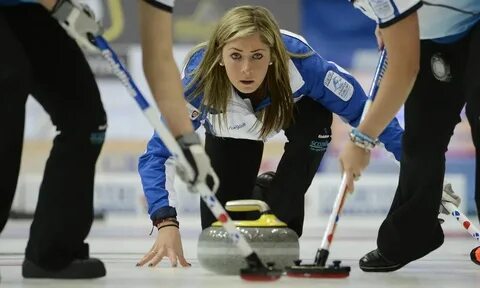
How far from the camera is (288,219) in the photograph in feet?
14.1

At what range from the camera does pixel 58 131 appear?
122 inches

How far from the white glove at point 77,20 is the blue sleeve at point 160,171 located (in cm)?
100

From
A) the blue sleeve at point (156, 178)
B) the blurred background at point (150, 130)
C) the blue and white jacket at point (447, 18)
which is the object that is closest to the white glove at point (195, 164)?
the blue and white jacket at point (447, 18)

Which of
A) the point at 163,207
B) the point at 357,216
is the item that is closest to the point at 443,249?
the point at 163,207

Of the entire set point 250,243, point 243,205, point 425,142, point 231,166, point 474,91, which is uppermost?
point 474,91

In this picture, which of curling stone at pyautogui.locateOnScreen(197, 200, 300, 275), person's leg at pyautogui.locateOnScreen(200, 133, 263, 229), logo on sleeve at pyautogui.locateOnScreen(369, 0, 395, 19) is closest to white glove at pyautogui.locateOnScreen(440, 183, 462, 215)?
person's leg at pyautogui.locateOnScreen(200, 133, 263, 229)

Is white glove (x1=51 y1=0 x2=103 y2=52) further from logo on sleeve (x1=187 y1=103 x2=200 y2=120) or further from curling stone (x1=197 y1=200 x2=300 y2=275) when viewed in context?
logo on sleeve (x1=187 y1=103 x2=200 y2=120)

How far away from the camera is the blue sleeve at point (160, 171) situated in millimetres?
Result: 3812

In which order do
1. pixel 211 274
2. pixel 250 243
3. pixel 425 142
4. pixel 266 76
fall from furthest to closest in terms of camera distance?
pixel 266 76 → pixel 425 142 → pixel 211 274 → pixel 250 243

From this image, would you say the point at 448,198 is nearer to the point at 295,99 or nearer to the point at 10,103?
the point at 295,99

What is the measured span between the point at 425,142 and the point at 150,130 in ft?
17.2

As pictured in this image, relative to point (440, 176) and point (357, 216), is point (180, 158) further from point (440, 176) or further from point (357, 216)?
point (357, 216)

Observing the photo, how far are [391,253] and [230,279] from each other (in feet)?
2.51

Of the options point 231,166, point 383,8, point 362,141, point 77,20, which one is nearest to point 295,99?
point 231,166
